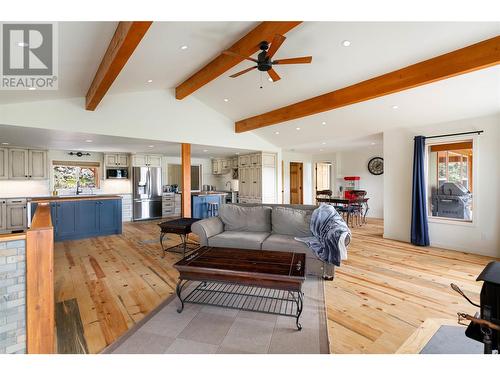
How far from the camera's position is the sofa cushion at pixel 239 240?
11.1ft

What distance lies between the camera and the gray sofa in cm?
326

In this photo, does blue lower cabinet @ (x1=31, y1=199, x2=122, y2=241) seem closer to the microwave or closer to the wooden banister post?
the wooden banister post

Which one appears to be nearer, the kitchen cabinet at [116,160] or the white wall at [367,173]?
the kitchen cabinet at [116,160]

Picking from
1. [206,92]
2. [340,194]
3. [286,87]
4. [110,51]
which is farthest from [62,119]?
[340,194]

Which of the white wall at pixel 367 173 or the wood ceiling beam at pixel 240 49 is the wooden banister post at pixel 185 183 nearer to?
the wood ceiling beam at pixel 240 49

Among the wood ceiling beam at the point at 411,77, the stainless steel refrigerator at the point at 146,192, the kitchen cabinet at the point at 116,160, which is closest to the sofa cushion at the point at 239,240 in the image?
the wood ceiling beam at the point at 411,77

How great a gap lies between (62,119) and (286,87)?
4093 millimetres

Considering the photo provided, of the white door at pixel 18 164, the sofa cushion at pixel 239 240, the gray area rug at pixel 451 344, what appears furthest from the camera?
the white door at pixel 18 164

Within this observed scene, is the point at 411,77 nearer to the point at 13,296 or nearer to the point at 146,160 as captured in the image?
the point at 13,296

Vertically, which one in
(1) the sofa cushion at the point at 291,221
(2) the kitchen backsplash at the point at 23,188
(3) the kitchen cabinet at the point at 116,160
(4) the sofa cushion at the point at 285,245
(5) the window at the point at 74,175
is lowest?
(4) the sofa cushion at the point at 285,245

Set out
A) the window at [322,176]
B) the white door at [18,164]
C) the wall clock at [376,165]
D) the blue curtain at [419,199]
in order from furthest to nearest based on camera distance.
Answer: the window at [322,176]
the wall clock at [376,165]
the white door at [18,164]
the blue curtain at [419,199]

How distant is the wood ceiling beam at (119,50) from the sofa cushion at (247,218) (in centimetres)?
245

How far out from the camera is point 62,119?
170 inches
